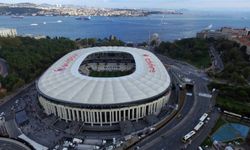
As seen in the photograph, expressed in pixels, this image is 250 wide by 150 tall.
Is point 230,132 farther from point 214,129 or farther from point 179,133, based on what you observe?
point 179,133

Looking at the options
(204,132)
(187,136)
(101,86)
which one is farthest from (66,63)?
(204,132)

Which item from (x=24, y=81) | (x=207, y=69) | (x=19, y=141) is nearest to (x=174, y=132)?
(x=19, y=141)

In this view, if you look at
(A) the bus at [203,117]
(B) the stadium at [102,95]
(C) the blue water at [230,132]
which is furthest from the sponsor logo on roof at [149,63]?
(C) the blue water at [230,132]

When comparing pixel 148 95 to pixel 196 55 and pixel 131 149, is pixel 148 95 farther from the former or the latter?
pixel 196 55

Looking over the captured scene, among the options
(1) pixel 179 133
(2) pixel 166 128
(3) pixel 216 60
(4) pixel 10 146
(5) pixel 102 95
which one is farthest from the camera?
(3) pixel 216 60

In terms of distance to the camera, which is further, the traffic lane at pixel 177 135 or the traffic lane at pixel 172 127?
the traffic lane at pixel 172 127

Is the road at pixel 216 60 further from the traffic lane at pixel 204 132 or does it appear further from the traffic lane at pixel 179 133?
the traffic lane at pixel 204 132

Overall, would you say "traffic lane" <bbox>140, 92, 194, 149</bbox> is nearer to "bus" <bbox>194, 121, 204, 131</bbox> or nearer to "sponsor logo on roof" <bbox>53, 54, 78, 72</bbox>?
"bus" <bbox>194, 121, 204, 131</bbox>
